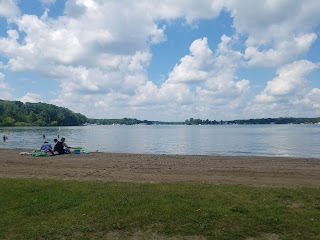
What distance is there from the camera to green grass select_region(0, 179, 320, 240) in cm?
850

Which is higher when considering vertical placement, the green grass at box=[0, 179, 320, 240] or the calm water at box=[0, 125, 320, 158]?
the green grass at box=[0, 179, 320, 240]

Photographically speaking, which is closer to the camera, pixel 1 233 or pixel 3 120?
pixel 1 233

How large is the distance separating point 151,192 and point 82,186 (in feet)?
9.05

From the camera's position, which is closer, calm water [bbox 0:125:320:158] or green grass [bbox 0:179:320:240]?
green grass [bbox 0:179:320:240]

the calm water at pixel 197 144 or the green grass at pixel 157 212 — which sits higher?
the green grass at pixel 157 212

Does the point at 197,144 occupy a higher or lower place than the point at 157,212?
lower

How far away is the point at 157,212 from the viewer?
31.3 feet

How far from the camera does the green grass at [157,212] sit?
850cm

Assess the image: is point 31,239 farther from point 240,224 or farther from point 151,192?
point 240,224

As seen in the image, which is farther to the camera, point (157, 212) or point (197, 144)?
point (197, 144)

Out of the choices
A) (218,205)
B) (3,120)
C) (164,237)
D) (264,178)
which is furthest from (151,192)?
(3,120)

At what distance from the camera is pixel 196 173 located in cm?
2070

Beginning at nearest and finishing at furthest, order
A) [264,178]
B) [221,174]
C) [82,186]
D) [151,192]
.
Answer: [151,192] → [82,186] → [264,178] → [221,174]

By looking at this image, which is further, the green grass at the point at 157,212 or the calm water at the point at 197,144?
the calm water at the point at 197,144
